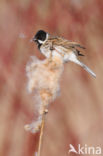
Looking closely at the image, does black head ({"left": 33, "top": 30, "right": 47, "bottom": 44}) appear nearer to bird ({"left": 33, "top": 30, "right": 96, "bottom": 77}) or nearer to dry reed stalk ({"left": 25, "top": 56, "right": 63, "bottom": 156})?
bird ({"left": 33, "top": 30, "right": 96, "bottom": 77})

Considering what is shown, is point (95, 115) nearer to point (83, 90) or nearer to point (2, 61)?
point (83, 90)

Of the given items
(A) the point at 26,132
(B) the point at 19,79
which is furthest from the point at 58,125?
(B) the point at 19,79

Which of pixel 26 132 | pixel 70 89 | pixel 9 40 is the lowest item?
pixel 26 132

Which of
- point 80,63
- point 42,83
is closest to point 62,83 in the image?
point 80,63

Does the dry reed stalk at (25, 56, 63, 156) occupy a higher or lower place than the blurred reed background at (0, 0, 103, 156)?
lower

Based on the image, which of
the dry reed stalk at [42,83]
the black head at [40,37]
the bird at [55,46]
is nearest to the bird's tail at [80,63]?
the bird at [55,46]

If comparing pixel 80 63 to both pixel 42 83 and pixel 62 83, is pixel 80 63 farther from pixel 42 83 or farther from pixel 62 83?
pixel 42 83

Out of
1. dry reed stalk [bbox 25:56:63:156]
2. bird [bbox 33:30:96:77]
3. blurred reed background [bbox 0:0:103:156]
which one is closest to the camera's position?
dry reed stalk [bbox 25:56:63:156]

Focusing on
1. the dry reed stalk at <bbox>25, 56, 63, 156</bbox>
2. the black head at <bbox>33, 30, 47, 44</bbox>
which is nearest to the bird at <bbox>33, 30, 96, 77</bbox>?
the black head at <bbox>33, 30, 47, 44</bbox>
